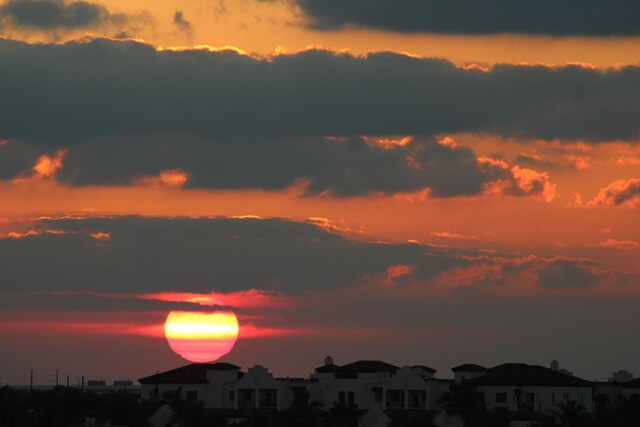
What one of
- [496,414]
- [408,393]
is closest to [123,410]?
[408,393]

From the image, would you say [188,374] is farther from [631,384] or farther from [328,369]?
[631,384]

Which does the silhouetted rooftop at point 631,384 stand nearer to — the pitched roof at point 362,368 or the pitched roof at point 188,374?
the pitched roof at point 362,368

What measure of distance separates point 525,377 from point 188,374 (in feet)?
135

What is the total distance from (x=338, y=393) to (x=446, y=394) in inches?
607

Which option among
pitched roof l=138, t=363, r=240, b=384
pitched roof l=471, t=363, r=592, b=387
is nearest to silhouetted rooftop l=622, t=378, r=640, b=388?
pitched roof l=471, t=363, r=592, b=387

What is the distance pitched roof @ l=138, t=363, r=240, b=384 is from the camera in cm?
15750

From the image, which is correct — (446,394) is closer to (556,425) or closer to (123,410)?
(556,425)

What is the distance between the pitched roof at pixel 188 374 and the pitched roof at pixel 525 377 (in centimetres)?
3250

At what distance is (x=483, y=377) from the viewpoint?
14762 cm

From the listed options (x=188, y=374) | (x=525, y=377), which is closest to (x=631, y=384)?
(x=525, y=377)

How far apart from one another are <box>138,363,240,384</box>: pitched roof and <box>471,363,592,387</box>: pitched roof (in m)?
32.5

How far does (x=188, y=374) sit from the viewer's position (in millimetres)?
159250

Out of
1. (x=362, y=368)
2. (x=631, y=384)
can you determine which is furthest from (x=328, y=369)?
(x=631, y=384)

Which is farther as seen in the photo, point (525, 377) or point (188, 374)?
point (188, 374)
